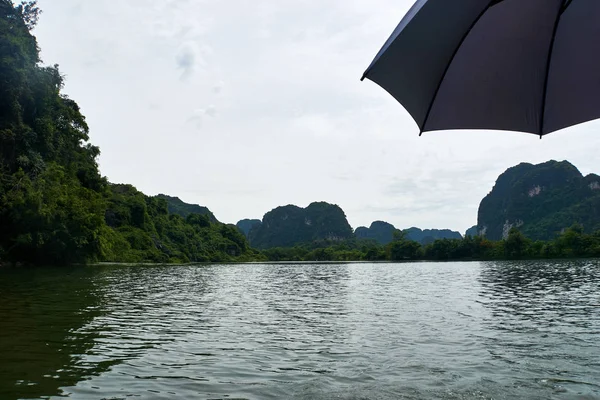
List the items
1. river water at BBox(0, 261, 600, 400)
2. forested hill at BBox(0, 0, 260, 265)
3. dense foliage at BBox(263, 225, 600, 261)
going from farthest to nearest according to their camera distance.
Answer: dense foliage at BBox(263, 225, 600, 261) → forested hill at BBox(0, 0, 260, 265) → river water at BBox(0, 261, 600, 400)

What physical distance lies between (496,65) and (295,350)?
787 cm

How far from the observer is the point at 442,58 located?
4059mm

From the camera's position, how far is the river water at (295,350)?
718cm

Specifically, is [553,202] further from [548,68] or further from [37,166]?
[548,68]

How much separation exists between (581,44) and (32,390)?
8.14 metres

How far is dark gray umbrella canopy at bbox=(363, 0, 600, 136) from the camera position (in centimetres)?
377

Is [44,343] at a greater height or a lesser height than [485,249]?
lesser

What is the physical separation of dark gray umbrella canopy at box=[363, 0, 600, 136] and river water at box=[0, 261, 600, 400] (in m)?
4.43

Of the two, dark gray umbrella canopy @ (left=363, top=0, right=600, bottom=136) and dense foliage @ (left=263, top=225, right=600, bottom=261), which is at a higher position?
dense foliage @ (left=263, top=225, right=600, bottom=261)

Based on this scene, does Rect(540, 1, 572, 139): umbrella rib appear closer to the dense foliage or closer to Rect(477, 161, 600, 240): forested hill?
the dense foliage

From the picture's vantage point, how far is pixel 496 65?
4.28 meters

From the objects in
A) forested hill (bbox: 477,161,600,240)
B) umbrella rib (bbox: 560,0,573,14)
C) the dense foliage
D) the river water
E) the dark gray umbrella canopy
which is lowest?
the river water

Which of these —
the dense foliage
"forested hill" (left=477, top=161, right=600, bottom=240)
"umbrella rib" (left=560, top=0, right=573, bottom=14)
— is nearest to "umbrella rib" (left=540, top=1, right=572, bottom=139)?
"umbrella rib" (left=560, top=0, right=573, bottom=14)

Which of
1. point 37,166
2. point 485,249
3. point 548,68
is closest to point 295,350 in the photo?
point 548,68
